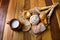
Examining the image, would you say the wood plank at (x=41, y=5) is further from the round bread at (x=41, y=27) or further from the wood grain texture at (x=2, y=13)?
the wood grain texture at (x=2, y=13)

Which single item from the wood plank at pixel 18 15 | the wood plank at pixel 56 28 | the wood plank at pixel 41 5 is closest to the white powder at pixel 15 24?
the wood plank at pixel 18 15

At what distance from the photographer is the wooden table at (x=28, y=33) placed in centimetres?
135

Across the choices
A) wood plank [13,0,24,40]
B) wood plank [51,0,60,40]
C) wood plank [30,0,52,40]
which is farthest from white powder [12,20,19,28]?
wood plank [51,0,60,40]

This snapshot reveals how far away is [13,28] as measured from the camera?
4.45 feet

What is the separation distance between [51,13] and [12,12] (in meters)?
0.51

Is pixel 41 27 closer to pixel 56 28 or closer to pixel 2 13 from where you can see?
pixel 56 28

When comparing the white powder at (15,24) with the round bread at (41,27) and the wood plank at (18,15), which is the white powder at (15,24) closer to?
the wood plank at (18,15)

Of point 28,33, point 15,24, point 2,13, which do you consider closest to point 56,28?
point 28,33

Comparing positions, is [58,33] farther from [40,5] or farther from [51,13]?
[40,5]

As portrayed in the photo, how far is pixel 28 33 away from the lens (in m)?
1.38

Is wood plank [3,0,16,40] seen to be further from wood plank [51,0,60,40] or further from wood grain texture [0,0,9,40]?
wood plank [51,0,60,40]

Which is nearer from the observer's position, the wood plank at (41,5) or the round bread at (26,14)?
the wood plank at (41,5)

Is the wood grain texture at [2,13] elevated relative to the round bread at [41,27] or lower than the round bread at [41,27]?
elevated

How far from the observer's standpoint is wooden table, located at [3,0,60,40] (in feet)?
4.42
